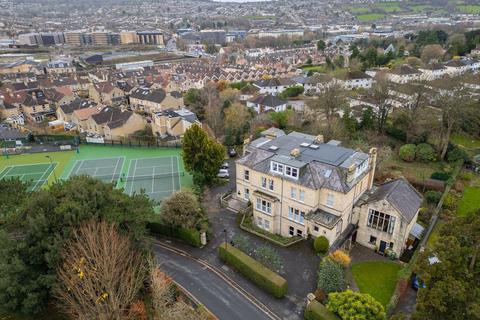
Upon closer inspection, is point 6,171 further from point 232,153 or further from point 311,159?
point 311,159

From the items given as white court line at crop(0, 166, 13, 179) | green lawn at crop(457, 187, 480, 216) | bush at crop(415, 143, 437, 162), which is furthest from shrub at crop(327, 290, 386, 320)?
white court line at crop(0, 166, 13, 179)

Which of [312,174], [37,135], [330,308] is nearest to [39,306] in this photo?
[330,308]

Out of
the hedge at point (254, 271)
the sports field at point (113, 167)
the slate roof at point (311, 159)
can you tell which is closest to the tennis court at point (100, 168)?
the sports field at point (113, 167)

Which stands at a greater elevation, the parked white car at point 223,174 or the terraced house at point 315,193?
the terraced house at point 315,193

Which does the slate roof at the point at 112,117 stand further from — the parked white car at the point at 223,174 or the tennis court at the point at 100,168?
the parked white car at the point at 223,174

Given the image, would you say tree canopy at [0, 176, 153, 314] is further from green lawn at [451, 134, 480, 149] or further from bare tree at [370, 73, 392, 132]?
green lawn at [451, 134, 480, 149]

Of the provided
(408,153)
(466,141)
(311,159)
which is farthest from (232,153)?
(466,141)

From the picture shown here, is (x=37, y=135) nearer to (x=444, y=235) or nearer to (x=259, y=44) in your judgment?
(x=444, y=235)
